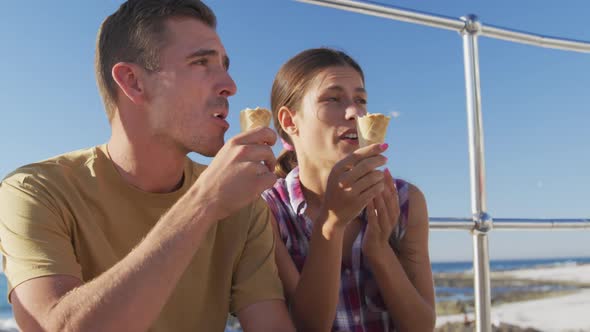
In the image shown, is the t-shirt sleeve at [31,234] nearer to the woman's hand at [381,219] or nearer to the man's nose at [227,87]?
the man's nose at [227,87]

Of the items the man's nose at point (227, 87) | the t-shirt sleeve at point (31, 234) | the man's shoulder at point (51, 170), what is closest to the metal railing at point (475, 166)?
the man's nose at point (227, 87)

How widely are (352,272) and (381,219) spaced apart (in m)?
0.28

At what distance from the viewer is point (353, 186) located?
70.0 inches

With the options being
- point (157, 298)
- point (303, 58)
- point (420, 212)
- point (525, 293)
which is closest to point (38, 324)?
point (157, 298)

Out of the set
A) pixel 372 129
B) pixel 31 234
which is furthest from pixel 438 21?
pixel 31 234

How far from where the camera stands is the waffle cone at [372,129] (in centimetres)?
200

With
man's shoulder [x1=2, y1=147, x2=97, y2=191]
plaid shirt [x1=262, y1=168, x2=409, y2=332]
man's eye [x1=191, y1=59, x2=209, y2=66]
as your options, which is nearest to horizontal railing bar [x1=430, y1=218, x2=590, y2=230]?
plaid shirt [x1=262, y1=168, x2=409, y2=332]

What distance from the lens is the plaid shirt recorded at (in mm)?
2061

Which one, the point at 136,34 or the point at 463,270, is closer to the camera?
the point at 136,34

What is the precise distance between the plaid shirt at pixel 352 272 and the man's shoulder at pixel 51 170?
837 mm

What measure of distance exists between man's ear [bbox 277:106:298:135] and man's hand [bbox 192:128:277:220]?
997 mm

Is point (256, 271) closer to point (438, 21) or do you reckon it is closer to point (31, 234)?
point (31, 234)

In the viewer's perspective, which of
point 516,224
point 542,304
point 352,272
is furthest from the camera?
point 542,304

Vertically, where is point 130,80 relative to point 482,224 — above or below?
above
